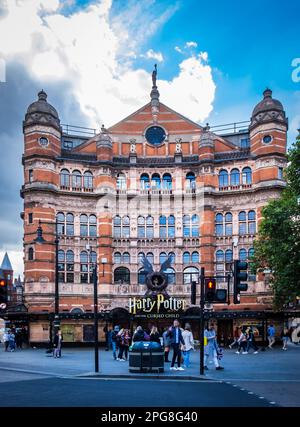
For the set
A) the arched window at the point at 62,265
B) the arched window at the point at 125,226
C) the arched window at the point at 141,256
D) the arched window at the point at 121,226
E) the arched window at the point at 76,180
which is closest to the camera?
the arched window at the point at 62,265

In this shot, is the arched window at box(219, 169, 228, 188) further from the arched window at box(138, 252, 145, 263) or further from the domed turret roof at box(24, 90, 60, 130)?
the domed turret roof at box(24, 90, 60, 130)

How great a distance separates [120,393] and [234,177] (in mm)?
36237

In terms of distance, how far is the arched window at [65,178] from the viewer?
4903 cm

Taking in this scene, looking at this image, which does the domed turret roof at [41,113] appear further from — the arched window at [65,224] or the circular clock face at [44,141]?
the arched window at [65,224]

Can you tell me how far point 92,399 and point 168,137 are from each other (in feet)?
130

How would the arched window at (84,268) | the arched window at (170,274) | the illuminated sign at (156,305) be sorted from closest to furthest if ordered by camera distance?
the illuminated sign at (156,305) < the arched window at (84,268) < the arched window at (170,274)

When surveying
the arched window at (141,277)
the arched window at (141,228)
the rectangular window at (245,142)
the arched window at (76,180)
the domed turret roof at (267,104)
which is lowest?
the arched window at (141,277)

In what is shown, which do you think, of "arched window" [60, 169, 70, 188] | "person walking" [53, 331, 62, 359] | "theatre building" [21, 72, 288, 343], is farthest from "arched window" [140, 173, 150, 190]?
"person walking" [53, 331, 62, 359]

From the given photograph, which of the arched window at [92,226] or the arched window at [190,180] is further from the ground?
the arched window at [190,180]

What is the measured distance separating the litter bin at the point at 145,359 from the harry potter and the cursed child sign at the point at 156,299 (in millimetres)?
23187

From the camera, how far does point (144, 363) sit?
21047mm

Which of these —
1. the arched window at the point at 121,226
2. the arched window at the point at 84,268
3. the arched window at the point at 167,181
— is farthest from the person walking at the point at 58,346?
the arched window at the point at 167,181

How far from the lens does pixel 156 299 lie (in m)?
44.6

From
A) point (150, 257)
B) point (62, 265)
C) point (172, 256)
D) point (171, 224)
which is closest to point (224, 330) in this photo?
point (172, 256)
